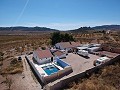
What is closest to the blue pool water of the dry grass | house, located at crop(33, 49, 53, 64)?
house, located at crop(33, 49, 53, 64)

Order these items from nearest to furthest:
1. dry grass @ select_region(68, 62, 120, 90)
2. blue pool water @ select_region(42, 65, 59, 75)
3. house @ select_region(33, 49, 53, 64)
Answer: dry grass @ select_region(68, 62, 120, 90) → blue pool water @ select_region(42, 65, 59, 75) → house @ select_region(33, 49, 53, 64)

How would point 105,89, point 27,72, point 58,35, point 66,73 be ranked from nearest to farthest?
1. point 105,89
2. point 66,73
3. point 27,72
4. point 58,35

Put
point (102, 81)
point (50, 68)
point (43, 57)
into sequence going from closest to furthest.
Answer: point (102, 81)
point (50, 68)
point (43, 57)

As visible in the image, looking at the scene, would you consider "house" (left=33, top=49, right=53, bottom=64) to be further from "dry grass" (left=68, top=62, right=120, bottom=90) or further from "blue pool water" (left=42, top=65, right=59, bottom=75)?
"dry grass" (left=68, top=62, right=120, bottom=90)

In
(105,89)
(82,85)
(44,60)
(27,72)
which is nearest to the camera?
(105,89)

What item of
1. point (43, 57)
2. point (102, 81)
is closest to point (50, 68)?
point (43, 57)

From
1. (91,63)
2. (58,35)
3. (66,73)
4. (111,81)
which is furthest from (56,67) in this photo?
(58,35)

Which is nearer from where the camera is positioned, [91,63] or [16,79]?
[16,79]

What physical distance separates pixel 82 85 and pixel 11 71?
14.3 m

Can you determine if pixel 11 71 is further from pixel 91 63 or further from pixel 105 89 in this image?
pixel 105 89

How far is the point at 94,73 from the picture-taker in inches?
906

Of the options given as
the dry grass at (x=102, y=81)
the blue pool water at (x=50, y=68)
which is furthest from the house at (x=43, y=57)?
the dry grass at (x=102, y=81)

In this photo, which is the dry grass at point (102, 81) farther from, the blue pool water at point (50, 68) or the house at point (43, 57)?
the house at point (43, 57)

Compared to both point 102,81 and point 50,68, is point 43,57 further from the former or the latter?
point 102,81
